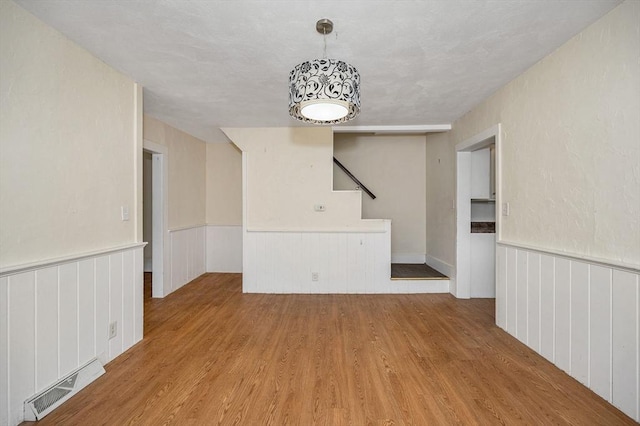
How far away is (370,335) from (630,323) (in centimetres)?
177

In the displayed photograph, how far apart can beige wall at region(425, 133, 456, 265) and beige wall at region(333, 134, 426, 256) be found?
0.16m

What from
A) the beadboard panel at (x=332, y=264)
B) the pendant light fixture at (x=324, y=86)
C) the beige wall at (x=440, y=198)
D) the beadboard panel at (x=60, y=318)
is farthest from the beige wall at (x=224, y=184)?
the pendant light fixture at (x=324, y=86)

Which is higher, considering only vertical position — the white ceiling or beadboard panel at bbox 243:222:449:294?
the white ceiling

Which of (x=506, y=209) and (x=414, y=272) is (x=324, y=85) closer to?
(x=506, y=209)

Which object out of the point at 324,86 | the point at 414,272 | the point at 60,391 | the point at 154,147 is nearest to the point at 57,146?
the point at 60,391

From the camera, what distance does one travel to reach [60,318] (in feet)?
6.12

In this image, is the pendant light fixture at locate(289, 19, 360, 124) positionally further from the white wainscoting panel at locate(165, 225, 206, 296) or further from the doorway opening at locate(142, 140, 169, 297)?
the white wainscoting panel at locate(165, 225, 206, 296)

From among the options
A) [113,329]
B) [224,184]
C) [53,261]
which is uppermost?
[224,184]

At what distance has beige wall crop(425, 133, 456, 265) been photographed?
13.4 ft

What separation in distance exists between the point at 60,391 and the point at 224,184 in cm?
374

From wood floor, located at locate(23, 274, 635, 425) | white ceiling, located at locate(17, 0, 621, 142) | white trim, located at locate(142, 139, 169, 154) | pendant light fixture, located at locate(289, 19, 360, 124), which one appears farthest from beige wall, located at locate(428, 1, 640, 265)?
white trim, located at locate(142, 139, 169, 154)

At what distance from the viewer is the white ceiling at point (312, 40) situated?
5.32 feet

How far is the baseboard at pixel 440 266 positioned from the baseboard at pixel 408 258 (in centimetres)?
10

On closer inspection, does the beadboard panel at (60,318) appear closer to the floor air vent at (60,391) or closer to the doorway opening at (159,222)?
the floor air vent at (60,391)
